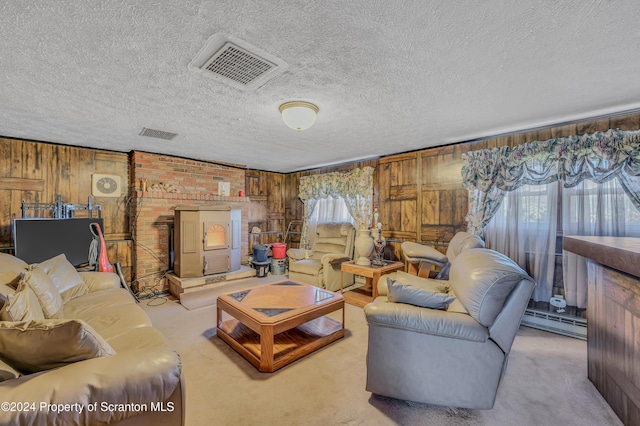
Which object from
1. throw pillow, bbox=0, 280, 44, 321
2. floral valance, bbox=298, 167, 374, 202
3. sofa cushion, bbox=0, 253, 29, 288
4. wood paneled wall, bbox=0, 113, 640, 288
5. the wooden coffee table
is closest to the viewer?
throw pillow, bbox=0, 280, 44, 321

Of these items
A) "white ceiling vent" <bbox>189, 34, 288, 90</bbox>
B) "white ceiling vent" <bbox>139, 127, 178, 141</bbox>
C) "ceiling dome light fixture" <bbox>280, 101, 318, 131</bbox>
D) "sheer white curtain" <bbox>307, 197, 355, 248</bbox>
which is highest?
"white ceiling vent" <bbox>139, 127, 178, 141</bbox>

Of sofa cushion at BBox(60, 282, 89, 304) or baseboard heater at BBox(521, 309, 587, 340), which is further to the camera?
baseboard heater at BBox(521, 309, 587, 340)

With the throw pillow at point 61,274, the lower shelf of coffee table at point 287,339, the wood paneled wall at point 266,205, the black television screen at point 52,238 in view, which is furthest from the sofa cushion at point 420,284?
the black television screen at point 52,238

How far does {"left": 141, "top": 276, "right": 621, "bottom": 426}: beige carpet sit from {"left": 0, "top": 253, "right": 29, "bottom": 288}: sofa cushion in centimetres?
131

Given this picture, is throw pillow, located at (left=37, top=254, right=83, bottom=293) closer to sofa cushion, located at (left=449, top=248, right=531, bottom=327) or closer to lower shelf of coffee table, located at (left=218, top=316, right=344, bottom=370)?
lower shelf of coffee table, located at (left=218, top=316, right=344, bottom=370)

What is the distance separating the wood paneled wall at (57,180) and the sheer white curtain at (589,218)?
587 centimetres

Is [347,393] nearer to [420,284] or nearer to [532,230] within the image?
[420,284]

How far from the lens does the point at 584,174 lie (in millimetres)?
2662

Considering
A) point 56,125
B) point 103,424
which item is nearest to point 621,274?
point 103,424

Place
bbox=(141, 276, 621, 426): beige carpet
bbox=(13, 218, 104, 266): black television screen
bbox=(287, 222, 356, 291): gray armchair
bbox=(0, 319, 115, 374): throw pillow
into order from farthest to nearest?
bbox=(287, 222, 356, 291): gray armchair → bbox=(13, 218, 104, 266): black television screen → bbox=(141, 276, 621, 426): beige carpet → bbox=(0, 319, 115, 374): throw pillow

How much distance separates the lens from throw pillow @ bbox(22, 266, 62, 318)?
175cm

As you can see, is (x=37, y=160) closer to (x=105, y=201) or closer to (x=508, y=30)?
(x=105, y=201)

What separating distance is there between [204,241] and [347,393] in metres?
3.06

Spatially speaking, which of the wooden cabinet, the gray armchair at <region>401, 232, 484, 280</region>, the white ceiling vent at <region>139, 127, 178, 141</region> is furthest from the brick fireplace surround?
the gray armchair at <region>401, 232, 484, 280</region>
